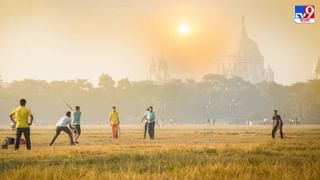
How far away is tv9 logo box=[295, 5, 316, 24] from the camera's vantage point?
106 ft

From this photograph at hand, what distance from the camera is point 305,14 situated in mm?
33938

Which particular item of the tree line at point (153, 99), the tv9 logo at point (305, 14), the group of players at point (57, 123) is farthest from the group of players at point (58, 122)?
the tree line at point (153, 99)

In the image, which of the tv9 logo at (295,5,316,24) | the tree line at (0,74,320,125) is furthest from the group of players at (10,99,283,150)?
the tree line at (0,74,320,125)

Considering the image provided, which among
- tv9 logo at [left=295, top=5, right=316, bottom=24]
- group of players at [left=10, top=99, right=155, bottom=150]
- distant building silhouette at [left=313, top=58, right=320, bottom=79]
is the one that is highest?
distant building silhouette at [left=313, top=58, right=320, bottom=79]

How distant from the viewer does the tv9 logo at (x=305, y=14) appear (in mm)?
32291

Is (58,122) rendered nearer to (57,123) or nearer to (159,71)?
(57,123)

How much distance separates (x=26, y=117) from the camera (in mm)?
19609

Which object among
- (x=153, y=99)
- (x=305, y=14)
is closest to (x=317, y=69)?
(x=153, y=99)

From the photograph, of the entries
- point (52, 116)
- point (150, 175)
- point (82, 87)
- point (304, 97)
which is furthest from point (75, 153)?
point (82, 87)

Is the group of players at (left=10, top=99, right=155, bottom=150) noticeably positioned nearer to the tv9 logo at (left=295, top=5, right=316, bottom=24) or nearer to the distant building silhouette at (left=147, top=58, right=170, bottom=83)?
the tv9 logo at (left=295, top=5, right=316, bottom=24)

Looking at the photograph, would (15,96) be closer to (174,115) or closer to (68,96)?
(68,96)

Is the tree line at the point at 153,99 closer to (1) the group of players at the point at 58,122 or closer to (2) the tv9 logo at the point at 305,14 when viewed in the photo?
(2) the tv9 logo at the point at 305,14

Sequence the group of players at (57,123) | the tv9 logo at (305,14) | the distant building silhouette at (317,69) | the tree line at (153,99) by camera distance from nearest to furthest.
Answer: the group of players at (57,123)
the tv9 logo at (305,14)
the distant building silhouette at (317,69)
the tree line at (153,99)

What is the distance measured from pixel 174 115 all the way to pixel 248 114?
50.8ft
